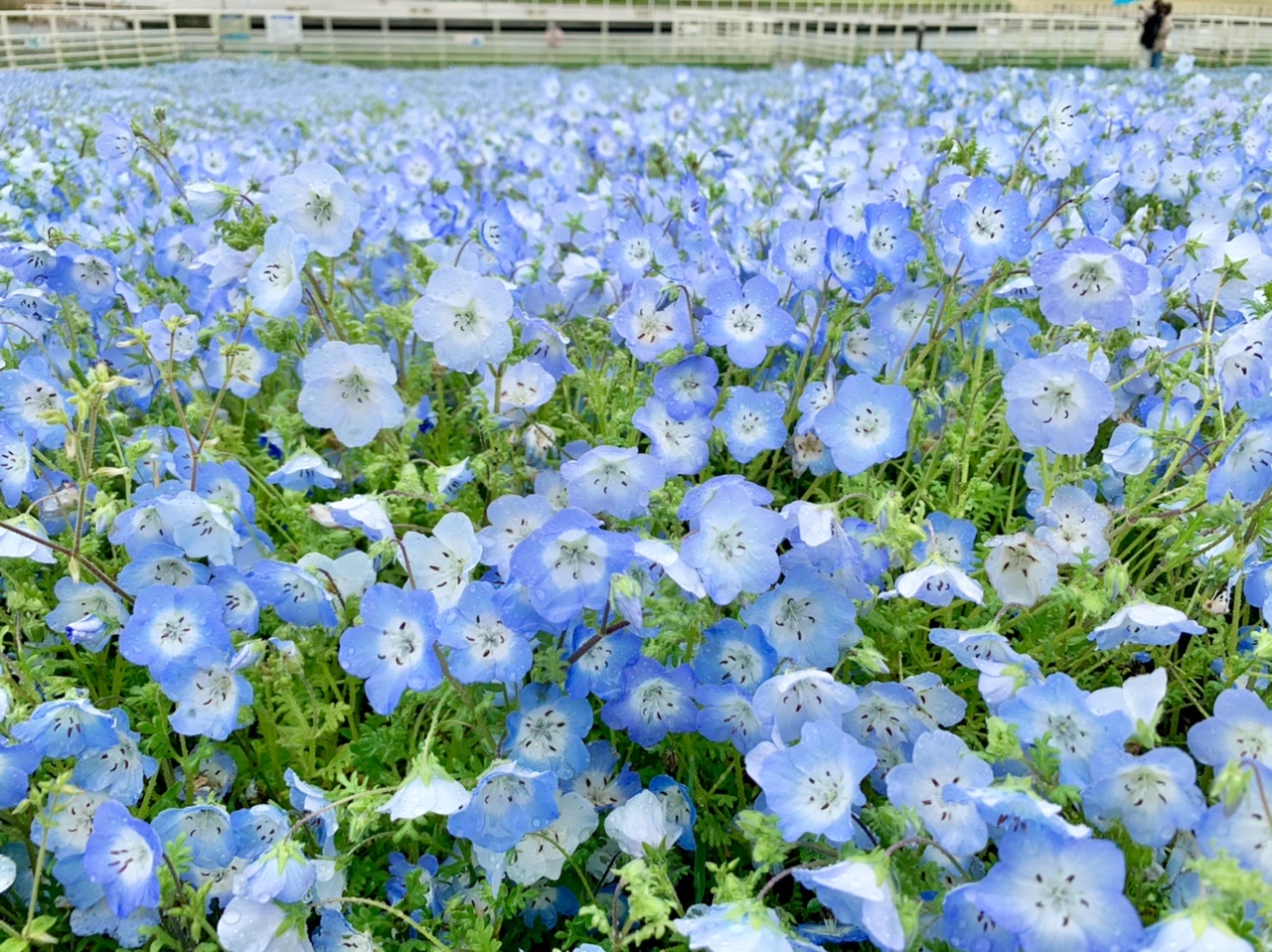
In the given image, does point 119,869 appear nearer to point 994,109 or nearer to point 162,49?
point 994,109

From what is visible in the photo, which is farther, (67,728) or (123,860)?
(67,728)

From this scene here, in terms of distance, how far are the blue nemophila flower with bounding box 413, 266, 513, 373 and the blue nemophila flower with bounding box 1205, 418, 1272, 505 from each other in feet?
3.62

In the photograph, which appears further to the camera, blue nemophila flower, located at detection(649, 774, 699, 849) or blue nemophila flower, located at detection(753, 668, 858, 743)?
blue nemophila flower, located at detection(649, 774, 699, 849)

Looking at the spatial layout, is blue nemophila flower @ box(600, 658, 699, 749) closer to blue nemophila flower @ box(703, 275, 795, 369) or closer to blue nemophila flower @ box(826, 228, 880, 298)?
blue nemophila flower @ box(703, 275, 795, 369)

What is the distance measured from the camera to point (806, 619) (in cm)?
133

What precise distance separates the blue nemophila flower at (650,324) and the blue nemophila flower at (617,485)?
451 millimetres

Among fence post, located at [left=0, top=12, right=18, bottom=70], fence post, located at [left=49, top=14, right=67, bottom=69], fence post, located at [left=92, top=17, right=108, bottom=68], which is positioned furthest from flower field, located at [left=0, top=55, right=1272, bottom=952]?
fence post, located at [left=92, top=17, right=108, bottom=68]

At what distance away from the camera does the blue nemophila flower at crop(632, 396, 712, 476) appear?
1.65 meters

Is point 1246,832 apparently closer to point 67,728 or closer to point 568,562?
point 568,562

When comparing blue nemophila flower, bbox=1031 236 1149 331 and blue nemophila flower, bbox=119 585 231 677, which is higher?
blue nemophila flower, bbox=1031 236 1149 331

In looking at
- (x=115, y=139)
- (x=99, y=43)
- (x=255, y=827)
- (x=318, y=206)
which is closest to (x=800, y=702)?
(x=255, y=827)

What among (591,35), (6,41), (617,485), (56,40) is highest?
(591,35)

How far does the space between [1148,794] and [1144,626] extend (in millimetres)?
326

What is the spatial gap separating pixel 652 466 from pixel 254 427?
1.53m
